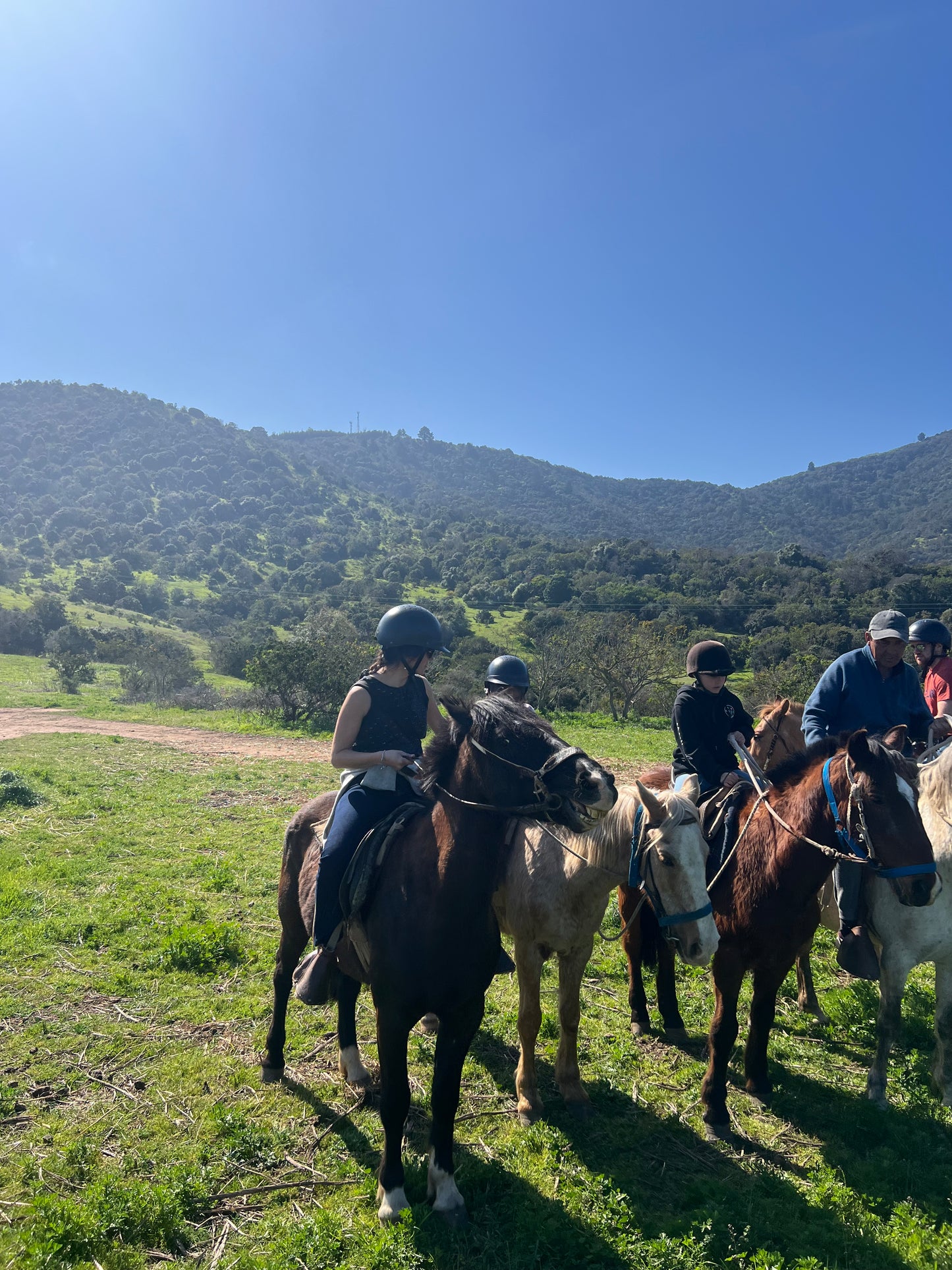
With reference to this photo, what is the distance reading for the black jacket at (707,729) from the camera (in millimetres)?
5125

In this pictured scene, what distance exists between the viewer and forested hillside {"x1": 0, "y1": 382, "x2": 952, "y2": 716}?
51.9 m

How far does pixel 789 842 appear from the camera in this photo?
414 cm

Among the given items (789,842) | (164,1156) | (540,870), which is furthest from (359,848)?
(789,842)

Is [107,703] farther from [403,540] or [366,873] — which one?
[403,540]

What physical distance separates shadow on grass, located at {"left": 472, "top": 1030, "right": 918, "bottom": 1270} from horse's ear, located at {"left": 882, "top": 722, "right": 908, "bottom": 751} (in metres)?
2.45

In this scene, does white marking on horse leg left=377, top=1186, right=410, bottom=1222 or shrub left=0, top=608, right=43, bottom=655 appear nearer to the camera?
white marking on horse leg left=377, top=1186, right=410, bottom=1222

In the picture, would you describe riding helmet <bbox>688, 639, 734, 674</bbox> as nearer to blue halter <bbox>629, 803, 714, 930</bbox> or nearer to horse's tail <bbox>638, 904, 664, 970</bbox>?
blue halter <bbox>629, 803, 714, 930</bbox>

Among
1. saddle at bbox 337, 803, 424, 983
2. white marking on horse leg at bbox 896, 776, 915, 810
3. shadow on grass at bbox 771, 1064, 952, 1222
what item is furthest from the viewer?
white marking on horse leg at bbox 896, 776, 915, 810

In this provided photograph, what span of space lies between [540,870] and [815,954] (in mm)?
4292

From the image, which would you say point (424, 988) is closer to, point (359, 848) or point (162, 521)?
point (359, 848)

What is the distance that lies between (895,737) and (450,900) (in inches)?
132

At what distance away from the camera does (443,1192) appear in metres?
3.40

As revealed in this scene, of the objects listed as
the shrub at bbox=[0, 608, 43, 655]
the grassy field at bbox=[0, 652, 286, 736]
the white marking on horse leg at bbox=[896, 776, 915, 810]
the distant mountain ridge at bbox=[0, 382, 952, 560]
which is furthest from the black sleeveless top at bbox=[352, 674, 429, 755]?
the distant mountain ridge at bbox=[0, 382, 952, 560]

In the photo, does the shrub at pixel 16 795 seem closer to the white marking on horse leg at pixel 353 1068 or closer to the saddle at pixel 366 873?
the white marking on horse leg at pixel 353 1068
